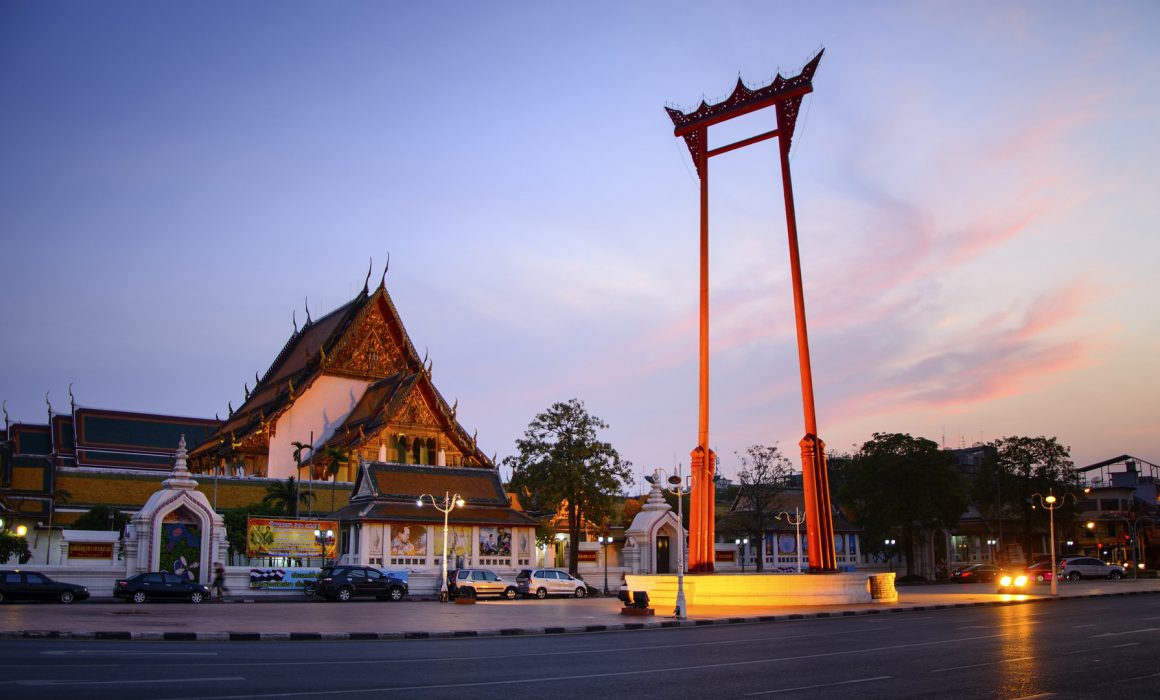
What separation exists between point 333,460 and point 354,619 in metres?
32.4

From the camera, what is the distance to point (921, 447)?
60812 millimetres

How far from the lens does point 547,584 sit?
41.7 meters

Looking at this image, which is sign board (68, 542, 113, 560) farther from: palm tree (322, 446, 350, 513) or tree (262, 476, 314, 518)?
palm tree (322, 446, 350, 513)

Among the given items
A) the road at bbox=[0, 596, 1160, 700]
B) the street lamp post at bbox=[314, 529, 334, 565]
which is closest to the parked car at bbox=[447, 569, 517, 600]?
the street lamp post at bbox=[314, 529, 334, 565]

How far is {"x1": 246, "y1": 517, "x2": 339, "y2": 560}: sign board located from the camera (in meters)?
38.9

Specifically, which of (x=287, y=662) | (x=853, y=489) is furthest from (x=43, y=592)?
(x=853, y=489)

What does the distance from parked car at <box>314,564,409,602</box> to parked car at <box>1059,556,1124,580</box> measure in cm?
3946

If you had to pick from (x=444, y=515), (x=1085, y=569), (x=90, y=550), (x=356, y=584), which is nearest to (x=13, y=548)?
(x=90, y=550)

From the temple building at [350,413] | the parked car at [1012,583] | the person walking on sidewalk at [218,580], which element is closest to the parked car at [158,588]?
the person walking on sidewalk at [218,580]

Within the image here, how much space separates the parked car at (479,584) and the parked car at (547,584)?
0.54m

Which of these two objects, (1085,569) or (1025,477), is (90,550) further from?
(1025,477)

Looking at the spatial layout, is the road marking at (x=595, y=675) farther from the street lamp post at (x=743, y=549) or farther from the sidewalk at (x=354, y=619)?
the street lamp post at (x=743, y=549)

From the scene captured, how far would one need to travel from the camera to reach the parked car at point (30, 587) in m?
31.3

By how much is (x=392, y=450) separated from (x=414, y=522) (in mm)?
16314
